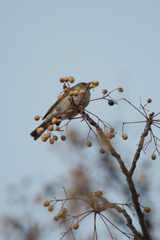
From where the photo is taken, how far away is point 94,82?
3.54 meters

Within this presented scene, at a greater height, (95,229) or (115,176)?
(115,176)

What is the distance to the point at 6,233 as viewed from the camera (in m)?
4.84

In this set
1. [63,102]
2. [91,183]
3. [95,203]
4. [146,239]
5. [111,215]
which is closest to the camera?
[146,239]

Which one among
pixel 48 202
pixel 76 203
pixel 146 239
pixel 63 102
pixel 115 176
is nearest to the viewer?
pixel 146 239

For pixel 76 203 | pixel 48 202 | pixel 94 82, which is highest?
pixel 94 82

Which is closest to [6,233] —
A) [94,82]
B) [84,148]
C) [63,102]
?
[84,148]

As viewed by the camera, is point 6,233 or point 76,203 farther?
point 6,233

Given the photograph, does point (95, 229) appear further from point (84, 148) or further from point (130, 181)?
point (84, 148)

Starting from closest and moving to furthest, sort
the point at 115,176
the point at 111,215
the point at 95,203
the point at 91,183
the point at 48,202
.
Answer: the point at 95,203
the point at 48,202
the point at 111,215
the point at 115,176
the point at 91,183

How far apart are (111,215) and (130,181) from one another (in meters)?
1.06

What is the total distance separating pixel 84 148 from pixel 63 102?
968 millimetres

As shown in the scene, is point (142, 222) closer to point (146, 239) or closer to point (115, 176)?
point (146, 239)

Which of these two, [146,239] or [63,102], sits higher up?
[63,102]

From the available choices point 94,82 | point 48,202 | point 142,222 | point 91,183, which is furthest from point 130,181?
point 91,183
